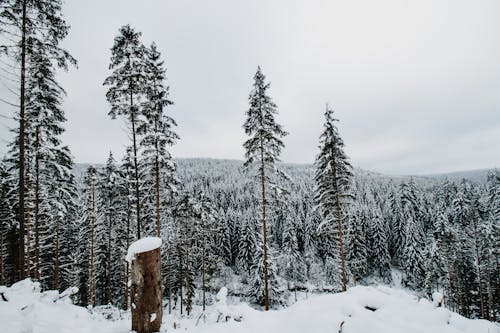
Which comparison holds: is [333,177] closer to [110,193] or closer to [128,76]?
[128,76]

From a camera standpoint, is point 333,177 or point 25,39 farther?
point 333,177

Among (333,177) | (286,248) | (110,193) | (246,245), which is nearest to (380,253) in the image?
(286,248)

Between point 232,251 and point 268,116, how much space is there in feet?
175

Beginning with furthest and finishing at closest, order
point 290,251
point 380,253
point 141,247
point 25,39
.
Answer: point 380,253 < point 290,251 < point 25,39 < point 141,247

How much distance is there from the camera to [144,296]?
4.27 meters

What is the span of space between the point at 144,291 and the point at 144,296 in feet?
0.28

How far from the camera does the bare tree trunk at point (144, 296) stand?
4.23 meters

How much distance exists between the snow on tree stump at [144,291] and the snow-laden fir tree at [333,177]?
574 inches

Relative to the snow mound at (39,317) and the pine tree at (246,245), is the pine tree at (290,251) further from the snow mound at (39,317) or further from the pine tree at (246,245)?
the snow mound at (39,317)

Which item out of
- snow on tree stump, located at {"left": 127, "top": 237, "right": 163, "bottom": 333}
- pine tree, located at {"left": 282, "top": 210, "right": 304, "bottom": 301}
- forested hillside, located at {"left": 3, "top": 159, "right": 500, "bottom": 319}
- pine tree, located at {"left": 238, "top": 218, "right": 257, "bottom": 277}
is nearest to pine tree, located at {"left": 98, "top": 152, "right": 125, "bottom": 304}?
forested hillside, located at {"left": 3, "top": 159, "right": 500, "bottom": 319}

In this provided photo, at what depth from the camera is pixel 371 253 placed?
176 feet

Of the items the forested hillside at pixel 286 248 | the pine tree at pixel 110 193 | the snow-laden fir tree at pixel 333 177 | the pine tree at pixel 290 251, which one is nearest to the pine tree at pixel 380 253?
the forested hillside at pixel 286 248

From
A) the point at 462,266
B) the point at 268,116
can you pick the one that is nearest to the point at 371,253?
the point at 462,266

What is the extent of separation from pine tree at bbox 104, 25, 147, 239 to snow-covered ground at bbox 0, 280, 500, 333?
913cm
